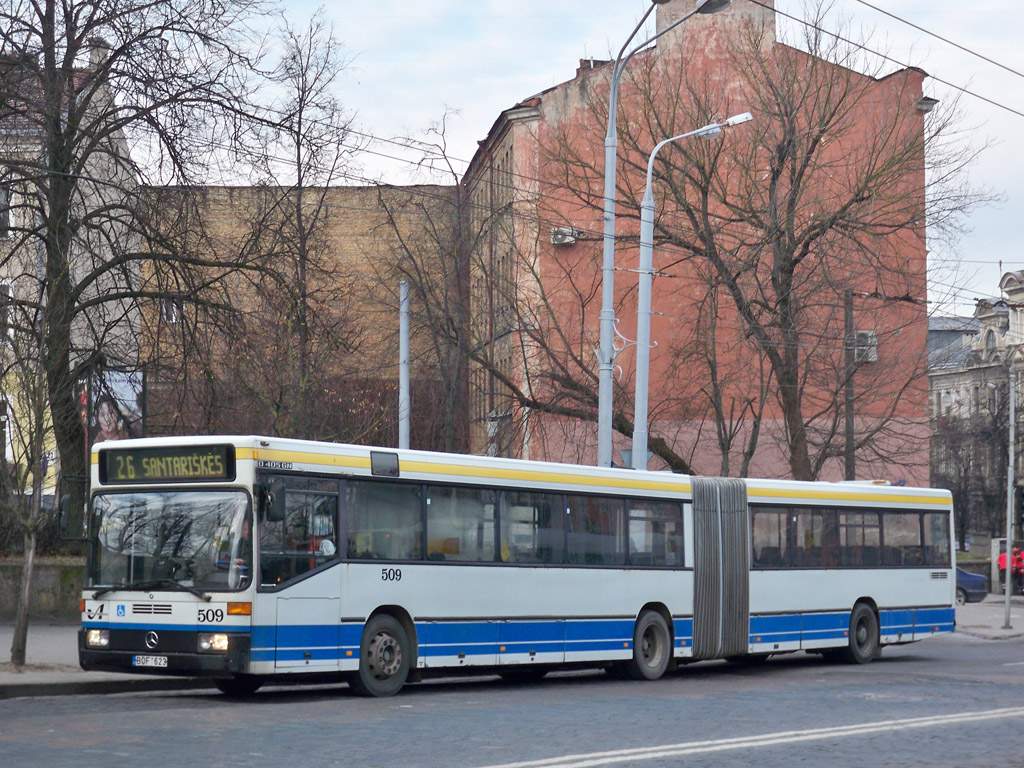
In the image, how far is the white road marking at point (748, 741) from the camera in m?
9.68

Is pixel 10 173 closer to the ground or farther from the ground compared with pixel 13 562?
farther from the ground

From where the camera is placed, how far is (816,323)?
104 ft

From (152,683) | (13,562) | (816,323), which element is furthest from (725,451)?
(152,683)

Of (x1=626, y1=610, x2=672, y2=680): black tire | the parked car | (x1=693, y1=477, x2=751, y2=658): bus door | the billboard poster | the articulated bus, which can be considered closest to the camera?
the articulated bus

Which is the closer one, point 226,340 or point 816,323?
point 226,340

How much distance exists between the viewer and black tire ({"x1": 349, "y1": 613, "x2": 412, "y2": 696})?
1480cm

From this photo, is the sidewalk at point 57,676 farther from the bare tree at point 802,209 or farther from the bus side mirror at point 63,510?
the bare tree at point 802,209

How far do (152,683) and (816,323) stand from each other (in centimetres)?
1955

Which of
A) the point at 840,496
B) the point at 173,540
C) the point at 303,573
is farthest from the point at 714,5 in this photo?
the point at 173,540

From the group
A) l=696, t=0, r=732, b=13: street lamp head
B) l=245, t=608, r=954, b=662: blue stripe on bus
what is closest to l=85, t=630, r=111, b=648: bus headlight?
l=245, t=608, r=954, b=662: blue stripe on bus

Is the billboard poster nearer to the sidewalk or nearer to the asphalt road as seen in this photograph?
the sidewalk

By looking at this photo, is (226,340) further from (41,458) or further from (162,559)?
(162,559)

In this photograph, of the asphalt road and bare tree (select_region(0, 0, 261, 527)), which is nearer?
the asphalt road

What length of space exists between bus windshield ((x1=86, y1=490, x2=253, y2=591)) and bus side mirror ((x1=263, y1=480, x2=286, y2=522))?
19cm
